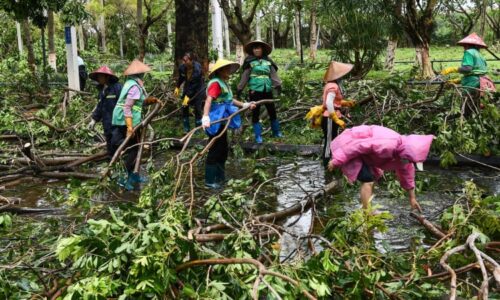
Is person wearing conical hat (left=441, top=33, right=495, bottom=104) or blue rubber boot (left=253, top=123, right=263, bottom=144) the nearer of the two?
person wearing conical hat (left=441, top=33, right=495, bottom=104)

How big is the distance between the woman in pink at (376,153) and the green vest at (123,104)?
3.09 meters

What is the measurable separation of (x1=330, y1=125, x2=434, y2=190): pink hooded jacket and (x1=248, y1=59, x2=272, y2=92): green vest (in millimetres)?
3869

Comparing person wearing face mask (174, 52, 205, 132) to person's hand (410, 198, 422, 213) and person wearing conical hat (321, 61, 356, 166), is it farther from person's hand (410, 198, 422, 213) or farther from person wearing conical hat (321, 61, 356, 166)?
person's hand (410, 198, 422, 213)

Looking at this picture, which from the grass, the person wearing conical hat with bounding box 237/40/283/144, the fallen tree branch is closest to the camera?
the fallen tree branch

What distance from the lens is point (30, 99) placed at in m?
16.0

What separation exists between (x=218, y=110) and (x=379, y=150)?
264cm

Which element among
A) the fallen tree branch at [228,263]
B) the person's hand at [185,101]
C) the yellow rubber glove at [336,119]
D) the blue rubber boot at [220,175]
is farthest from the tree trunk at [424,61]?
the fallen tree branch at [228,263]

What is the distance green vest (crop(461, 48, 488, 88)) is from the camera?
8.33 m

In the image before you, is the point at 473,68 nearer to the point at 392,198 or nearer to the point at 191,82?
the point at 392,198

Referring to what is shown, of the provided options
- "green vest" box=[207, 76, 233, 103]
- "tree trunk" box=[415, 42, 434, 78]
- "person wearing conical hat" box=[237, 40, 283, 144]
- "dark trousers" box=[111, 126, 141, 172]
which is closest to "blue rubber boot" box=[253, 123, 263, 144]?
"person wearing conical hat" box=[237, 40, 283, 144]

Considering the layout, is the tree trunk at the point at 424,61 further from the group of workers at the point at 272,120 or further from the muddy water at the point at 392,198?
the muddy water at the point at 392,198

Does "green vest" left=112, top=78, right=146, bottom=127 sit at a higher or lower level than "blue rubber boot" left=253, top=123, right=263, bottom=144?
higher

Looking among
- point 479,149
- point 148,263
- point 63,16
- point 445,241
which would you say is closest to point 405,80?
point 479,149

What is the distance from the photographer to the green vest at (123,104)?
754 centimetres
